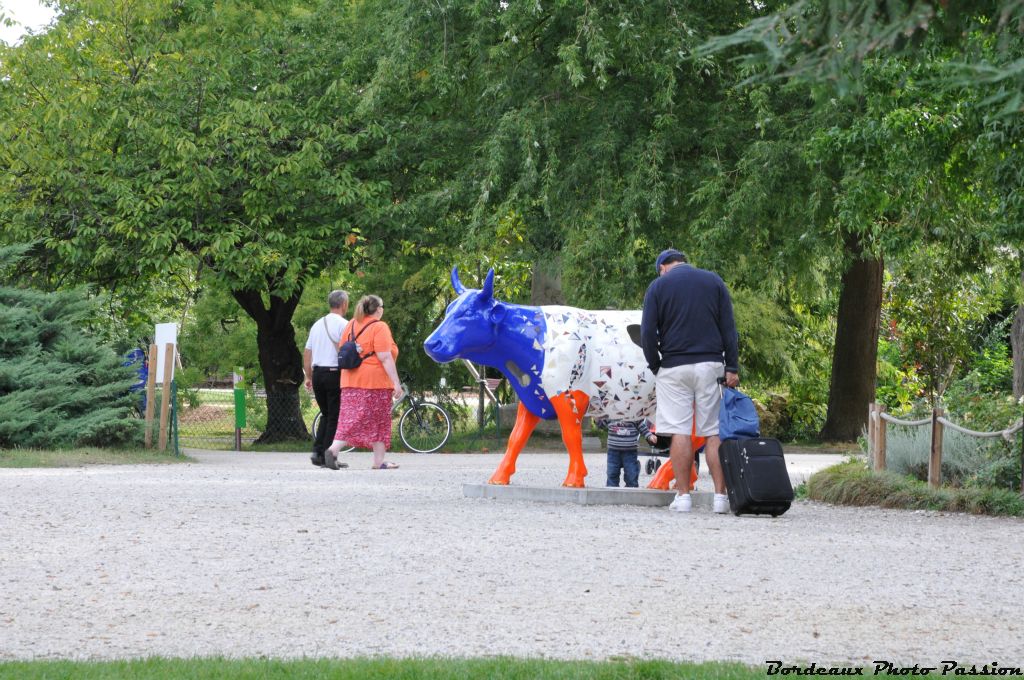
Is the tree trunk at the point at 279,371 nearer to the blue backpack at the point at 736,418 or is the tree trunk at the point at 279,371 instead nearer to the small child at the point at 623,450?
the small child at the point at 623,450

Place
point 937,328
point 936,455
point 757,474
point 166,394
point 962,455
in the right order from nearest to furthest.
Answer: point 757,474 → point 936,455 → point 962,455 → point 166,394 → point 937,328

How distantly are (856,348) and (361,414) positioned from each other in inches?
469

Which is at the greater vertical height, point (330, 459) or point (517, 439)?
point (517, 439)

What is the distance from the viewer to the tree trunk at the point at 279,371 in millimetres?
26984

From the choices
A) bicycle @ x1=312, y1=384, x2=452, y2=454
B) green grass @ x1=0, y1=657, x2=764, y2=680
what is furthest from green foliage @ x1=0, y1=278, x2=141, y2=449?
green grass @ x1=0, y1=657, x2=764, y2=680

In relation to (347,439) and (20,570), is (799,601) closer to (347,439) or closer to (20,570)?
(20,570)

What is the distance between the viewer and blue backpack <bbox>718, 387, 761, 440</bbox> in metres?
11.6

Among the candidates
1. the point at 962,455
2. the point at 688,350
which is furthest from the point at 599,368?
the point at 962,455

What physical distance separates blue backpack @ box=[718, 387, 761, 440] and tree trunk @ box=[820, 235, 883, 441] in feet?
44.6

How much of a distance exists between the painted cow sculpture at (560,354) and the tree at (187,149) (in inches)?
429

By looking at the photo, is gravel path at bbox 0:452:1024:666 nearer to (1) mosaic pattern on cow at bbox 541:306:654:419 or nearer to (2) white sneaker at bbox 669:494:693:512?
(2) white sneaker at bbox 669:494:693:512

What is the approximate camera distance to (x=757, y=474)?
11.3 meters

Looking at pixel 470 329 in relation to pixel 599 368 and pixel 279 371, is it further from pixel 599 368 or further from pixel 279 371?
pixel 279 371

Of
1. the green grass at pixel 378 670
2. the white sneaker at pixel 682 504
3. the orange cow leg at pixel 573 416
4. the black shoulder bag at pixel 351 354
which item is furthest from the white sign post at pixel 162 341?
the green grass at pixel 378 670
